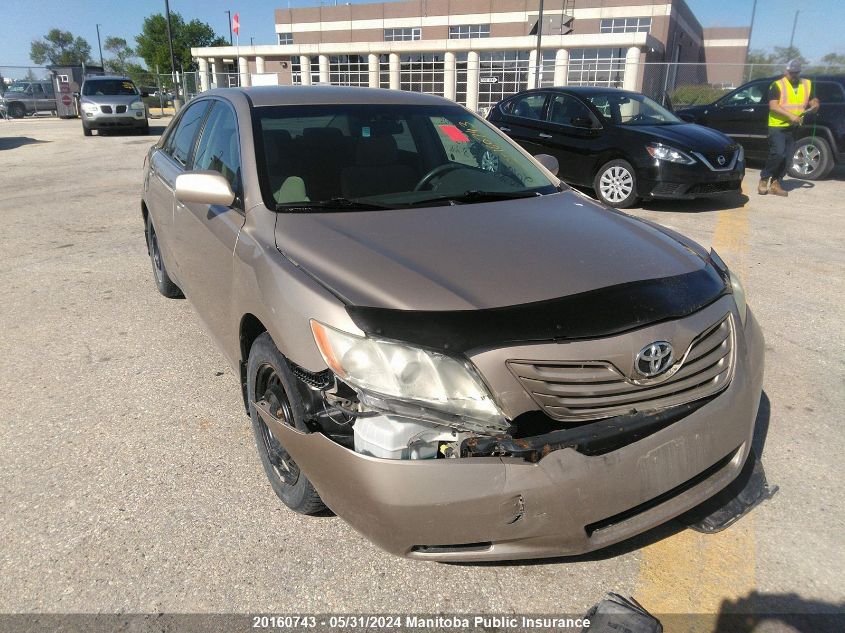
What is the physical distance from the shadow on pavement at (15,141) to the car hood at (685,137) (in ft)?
53.0

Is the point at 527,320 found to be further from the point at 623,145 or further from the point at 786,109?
the point at 786,109

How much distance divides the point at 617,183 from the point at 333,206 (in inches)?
265

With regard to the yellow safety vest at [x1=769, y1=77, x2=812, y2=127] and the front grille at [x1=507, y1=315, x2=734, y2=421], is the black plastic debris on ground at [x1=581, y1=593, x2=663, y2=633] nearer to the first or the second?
the front grille at [x1=507, y1=315, x2=734, y2=421]

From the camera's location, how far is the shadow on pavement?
680 inches

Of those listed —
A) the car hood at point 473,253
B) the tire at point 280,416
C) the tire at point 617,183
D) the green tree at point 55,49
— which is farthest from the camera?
the green tree at point 55,49

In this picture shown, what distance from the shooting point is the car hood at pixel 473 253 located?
212cm

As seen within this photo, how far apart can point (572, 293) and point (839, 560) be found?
140 centimetres

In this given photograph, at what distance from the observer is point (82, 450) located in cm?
301

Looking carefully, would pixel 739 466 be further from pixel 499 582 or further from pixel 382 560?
pixel 382 560

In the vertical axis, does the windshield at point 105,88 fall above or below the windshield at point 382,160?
above

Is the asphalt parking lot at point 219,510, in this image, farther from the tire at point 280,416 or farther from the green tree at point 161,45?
the green tree at point 161,45

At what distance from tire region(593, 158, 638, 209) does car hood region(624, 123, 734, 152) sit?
1.48ft

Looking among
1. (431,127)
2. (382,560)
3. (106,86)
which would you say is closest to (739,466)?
(382,560)

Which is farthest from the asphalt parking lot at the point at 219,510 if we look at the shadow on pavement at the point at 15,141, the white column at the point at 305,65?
the white column at the point at 305,65
